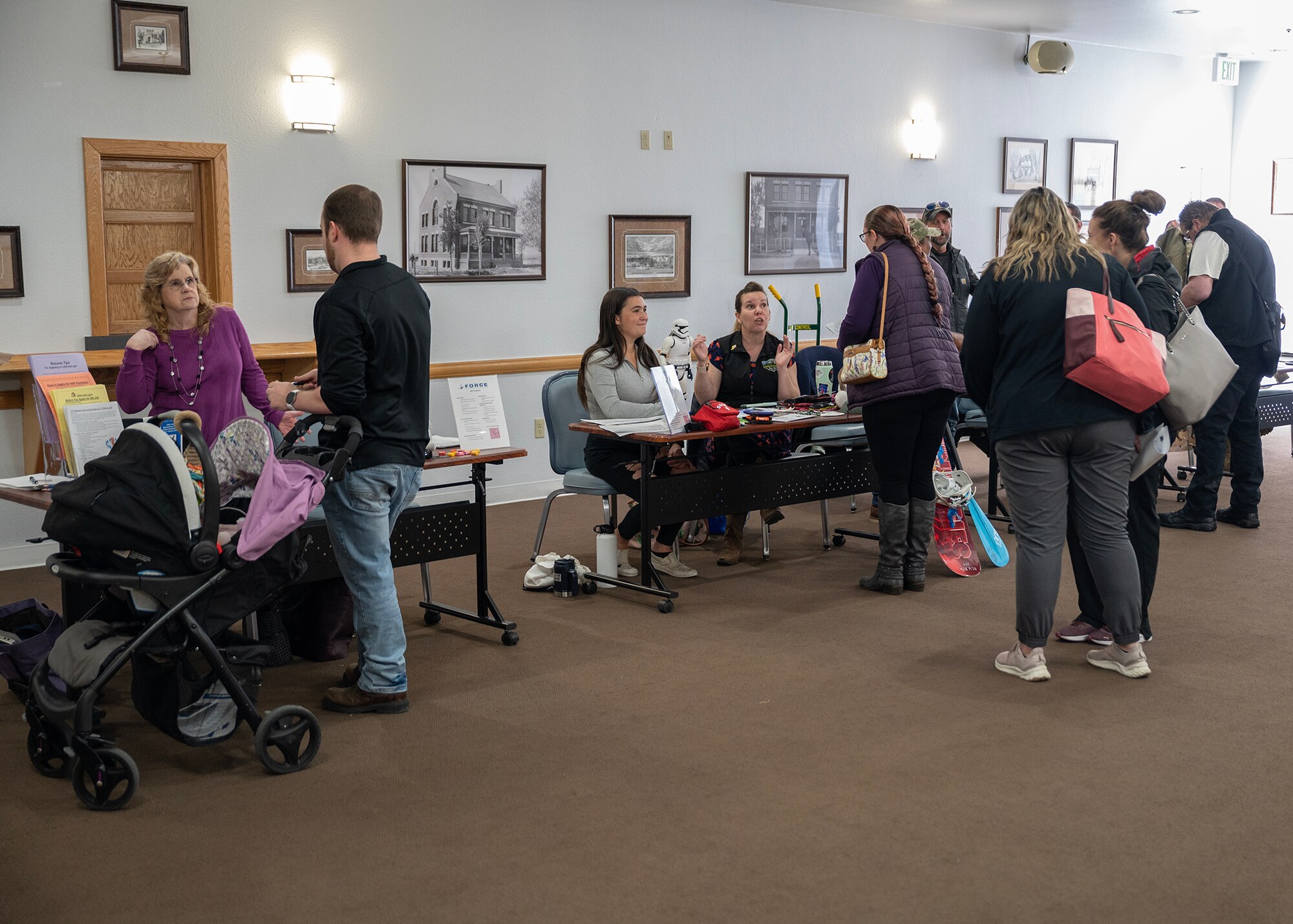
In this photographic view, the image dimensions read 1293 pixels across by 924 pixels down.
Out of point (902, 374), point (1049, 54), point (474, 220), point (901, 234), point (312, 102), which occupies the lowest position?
point (902, 374)

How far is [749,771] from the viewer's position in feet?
10.8

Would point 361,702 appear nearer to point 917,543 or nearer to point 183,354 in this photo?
point 183,354

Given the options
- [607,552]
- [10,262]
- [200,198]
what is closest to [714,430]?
[607,552]

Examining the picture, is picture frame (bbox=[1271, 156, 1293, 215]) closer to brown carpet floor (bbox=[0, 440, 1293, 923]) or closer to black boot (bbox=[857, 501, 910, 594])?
brown carpet floor (bbox=[0, 440, 1293, 923])

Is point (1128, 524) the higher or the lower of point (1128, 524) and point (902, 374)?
the lower

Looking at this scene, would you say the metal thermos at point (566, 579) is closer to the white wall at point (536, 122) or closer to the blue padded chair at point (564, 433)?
the blue padded chair at point (564, 433)

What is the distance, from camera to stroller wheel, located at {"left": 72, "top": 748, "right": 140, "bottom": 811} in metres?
3.05

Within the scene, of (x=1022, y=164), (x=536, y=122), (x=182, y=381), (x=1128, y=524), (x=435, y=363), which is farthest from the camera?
(x=1022, y=164)

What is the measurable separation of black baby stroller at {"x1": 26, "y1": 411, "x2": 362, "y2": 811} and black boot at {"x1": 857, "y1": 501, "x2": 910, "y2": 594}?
251 centimetres

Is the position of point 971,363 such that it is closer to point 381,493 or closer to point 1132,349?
point 1132,349

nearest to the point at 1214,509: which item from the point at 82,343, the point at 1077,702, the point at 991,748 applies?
the point at 1077,702

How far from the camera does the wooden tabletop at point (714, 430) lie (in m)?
4.83

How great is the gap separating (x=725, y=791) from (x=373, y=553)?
1246 mm

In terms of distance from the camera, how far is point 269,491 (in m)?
3.17
